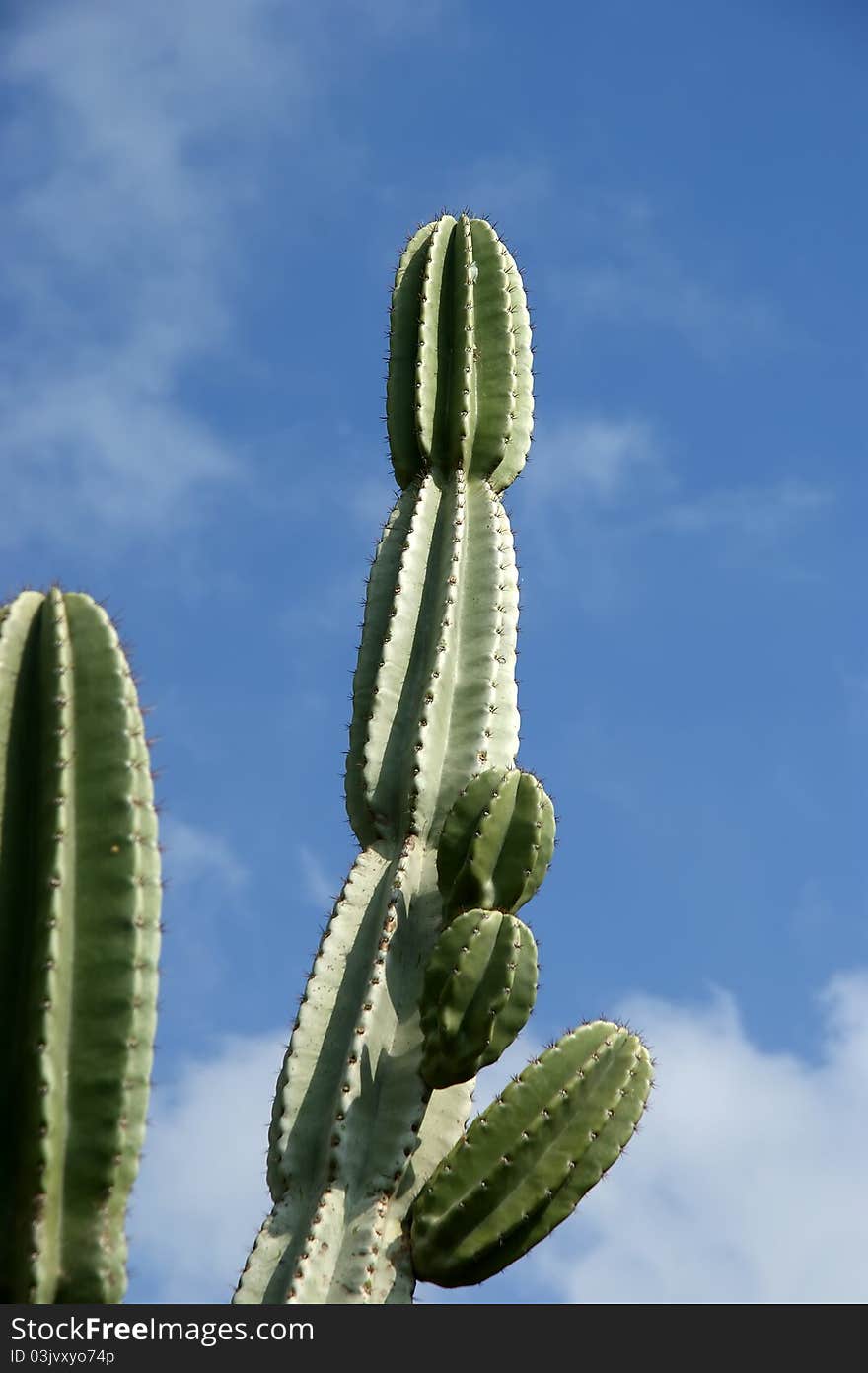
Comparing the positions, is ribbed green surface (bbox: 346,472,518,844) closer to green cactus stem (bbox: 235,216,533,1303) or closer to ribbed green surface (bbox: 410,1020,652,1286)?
green cactus stem (bbox: 235,216,533,1303)

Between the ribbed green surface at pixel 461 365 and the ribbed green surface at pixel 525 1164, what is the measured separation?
274 cm

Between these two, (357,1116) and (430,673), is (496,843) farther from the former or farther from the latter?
(357,1116)

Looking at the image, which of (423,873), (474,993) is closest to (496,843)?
(423,873)

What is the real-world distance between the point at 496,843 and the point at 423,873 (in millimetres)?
434

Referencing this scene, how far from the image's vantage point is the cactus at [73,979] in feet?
12.8

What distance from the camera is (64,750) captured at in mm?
4117

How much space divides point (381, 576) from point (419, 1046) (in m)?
2.01

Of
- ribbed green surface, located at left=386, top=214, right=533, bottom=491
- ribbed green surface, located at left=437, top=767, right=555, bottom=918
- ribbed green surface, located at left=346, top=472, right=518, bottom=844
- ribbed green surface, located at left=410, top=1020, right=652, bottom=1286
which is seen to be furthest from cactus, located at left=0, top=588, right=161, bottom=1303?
ribbed green surface, located at left=386, top=214, right=533, bottom=491

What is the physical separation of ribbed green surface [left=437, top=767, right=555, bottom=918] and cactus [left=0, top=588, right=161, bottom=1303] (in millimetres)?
1730

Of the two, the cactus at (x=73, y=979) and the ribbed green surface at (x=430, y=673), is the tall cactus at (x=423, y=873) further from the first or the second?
the cactus at (x=73, y=979)

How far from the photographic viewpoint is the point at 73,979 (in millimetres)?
4000

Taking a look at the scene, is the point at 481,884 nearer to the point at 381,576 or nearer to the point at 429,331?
the point at 381,576

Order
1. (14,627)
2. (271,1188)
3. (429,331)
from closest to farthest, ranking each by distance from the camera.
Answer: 1. (14,627)
2. (271,1188)
3. (429,331)
